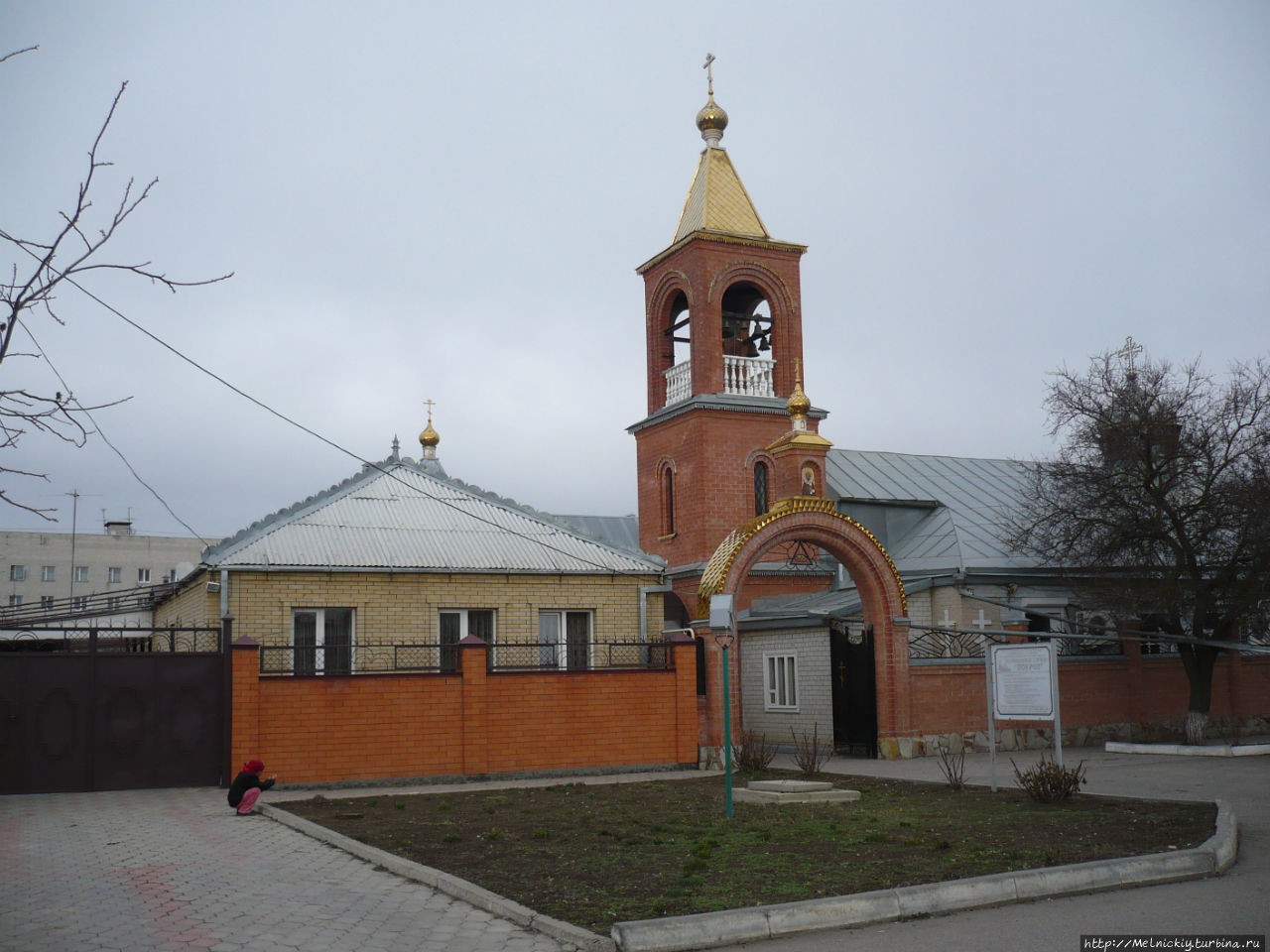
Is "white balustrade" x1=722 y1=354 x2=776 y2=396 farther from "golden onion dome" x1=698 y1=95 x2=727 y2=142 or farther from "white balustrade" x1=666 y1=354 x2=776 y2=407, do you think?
"golden onion dome" x1=698 y1=95 x2=727 y2=142

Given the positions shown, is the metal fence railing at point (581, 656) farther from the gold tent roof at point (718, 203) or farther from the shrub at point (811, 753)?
the gold tent roof at point (718, 203)

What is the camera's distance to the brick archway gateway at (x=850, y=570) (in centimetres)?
→ 1900

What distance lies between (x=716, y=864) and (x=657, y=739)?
8.45 m

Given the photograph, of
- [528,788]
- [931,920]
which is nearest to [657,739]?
[528,788]

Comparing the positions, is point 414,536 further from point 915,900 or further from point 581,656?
point 915,900

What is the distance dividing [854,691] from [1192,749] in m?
5.38

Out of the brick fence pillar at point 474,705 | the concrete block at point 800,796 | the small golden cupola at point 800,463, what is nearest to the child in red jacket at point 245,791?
the brick fence pillar at point 474,705

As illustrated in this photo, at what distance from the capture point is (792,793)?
13.3 m

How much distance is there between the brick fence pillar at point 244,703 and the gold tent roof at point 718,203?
14951 mm

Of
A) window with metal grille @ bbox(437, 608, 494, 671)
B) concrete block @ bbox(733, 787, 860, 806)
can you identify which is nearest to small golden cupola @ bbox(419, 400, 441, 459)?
window with metal grille @ bbox(437, 608, 494, 671)

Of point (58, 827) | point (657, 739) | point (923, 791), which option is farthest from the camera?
point (657, 739)

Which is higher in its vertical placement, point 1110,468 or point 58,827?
point 1110,468

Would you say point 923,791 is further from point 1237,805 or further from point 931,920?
point 931,920

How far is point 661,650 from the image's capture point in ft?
57.9
